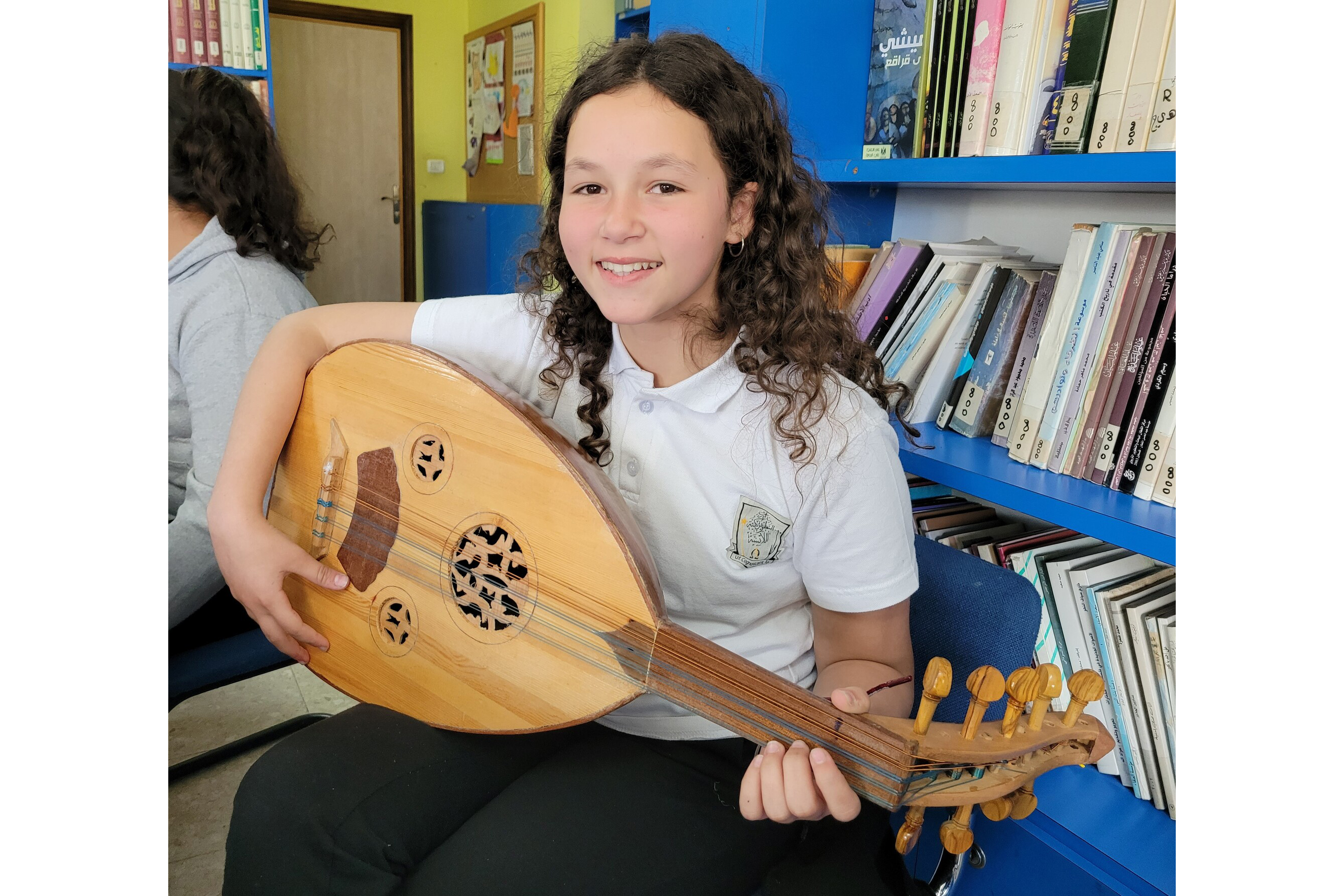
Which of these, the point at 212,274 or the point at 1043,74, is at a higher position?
the point at 1043,74

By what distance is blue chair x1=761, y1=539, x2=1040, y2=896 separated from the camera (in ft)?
3.00

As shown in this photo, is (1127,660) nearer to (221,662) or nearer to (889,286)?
(889,286)

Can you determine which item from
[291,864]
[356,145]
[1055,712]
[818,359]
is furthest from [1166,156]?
[356,145]

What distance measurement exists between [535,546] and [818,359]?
1.29 feet

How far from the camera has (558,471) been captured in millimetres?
941

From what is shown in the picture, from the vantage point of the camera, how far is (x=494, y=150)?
200 inches

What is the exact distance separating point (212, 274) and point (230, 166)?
22 centimetres

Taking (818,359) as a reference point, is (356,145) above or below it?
above

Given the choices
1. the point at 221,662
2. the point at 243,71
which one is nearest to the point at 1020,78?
the point at 221,662

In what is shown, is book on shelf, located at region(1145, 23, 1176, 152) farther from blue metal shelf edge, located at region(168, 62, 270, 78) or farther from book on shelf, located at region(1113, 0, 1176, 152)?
blue metal shelf edge, located at region(168, 62, 270, 78)

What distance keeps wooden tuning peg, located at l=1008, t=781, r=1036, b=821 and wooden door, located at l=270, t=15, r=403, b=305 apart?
509 cm

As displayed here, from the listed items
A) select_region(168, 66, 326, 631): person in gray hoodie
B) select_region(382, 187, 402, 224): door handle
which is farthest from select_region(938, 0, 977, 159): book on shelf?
select_region(382, 187, 402, 224): door handle

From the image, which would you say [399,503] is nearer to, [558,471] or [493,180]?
[558,471]

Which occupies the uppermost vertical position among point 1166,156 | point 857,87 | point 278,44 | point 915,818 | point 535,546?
point 278,44
